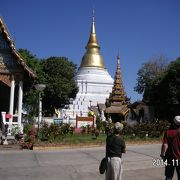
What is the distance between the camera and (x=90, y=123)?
29.5m

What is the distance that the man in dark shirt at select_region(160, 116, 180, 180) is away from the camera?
697 cm

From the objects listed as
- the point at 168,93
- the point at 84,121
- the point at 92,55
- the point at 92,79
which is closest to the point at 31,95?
the point at 84,121

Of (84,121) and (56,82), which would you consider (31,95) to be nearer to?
(84,121)

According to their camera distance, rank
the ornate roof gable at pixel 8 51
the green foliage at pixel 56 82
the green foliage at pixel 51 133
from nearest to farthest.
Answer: the green foliage at pixel 51 133, the ornate roof gable at pixel 8 51, the green foliage at pixel 56 82

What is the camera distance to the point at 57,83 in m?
50.0

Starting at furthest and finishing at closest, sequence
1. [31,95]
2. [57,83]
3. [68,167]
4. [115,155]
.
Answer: [57,83] → [31,95] → [68,167] → [115,155]

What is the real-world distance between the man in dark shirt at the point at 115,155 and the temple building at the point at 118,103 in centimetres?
4743

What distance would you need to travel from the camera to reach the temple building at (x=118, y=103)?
55562 millimetres

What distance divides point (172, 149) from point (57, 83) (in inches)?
1710

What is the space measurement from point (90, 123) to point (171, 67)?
17.2 m

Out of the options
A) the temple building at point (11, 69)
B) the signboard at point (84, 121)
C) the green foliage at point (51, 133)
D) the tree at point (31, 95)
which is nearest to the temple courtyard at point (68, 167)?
the green foliage at point (51, 133)

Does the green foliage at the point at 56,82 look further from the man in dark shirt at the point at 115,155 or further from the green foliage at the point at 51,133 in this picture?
the man in dark shirt at the point at 115,155

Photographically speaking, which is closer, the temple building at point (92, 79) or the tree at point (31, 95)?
the tree at point (31, 95)

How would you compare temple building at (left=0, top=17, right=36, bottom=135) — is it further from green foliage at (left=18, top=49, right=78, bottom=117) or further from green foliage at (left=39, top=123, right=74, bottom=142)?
green foliage at (left=18, top=49, right=78, bottom=117)
